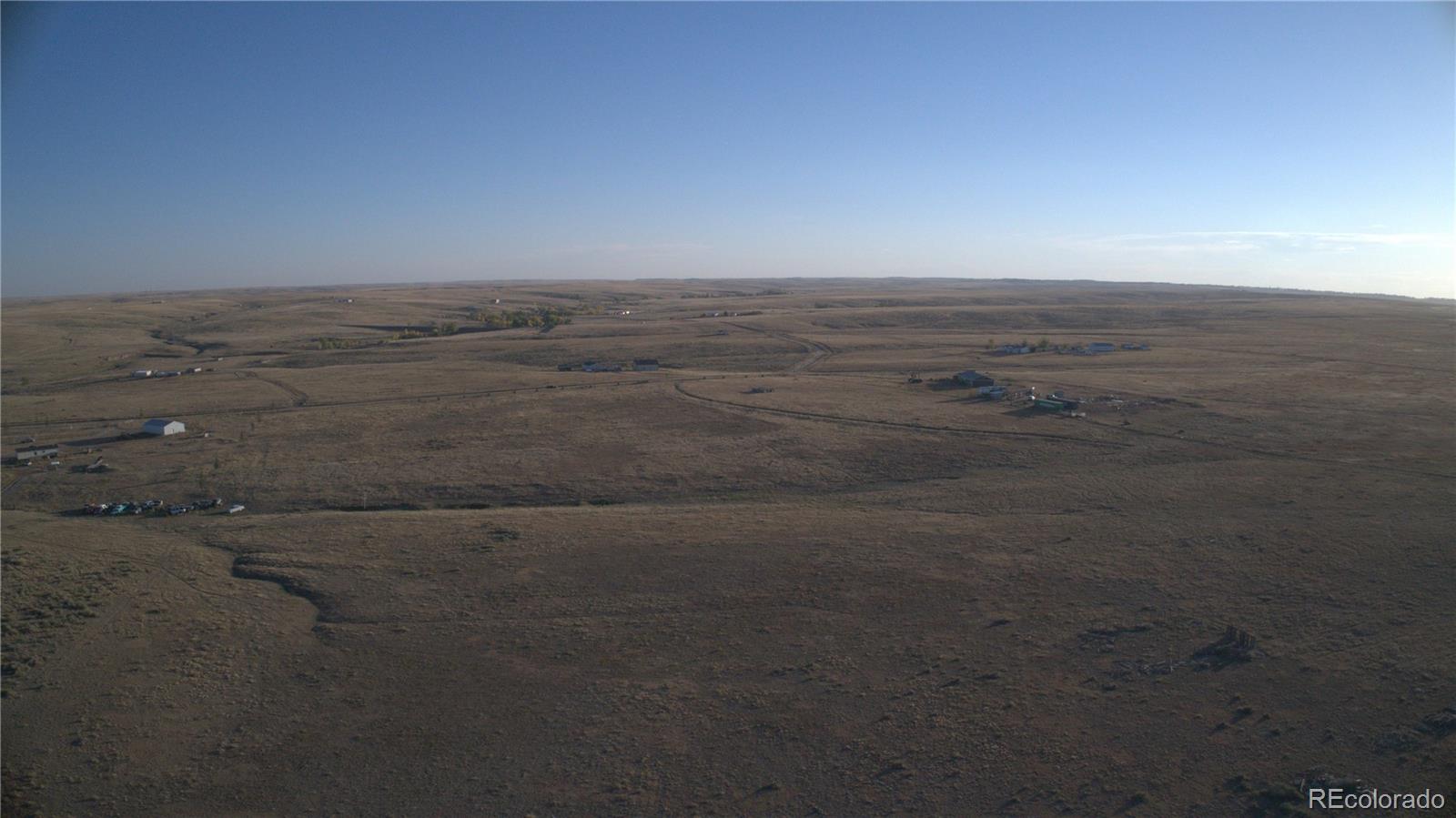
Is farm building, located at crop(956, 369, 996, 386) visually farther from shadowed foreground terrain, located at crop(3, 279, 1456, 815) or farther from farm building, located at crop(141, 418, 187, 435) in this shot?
farm building, located at crop(141, 418, 187, 435)

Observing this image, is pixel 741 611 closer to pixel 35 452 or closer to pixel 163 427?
pixel 35 452

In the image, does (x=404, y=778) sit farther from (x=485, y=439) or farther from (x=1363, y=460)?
(x=1363, y=460)

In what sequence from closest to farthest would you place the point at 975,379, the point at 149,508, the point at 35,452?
A: the point at 149,508 → the point at 35,452 → the point at 975,379

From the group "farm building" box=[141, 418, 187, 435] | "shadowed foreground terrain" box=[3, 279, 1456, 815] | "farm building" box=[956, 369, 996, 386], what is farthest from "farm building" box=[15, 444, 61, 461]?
"farm building" box=[956, 369, 996, 386]

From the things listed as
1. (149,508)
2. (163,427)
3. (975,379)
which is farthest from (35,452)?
(975,379)

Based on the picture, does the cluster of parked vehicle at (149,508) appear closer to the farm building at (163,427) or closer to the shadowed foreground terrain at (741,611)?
the shadowed foreground terrain at (741,611)

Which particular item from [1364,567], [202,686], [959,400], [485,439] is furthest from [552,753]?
[959,400]
